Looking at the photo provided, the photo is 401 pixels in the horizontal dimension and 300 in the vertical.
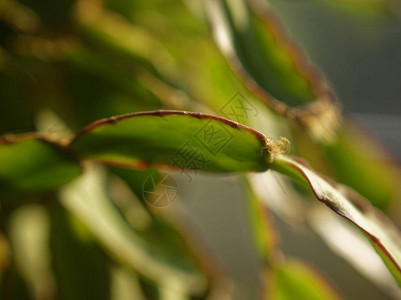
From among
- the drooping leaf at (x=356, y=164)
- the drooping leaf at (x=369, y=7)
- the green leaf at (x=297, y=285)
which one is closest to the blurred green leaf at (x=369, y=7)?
the drooping leaf at (x=369, y=7)

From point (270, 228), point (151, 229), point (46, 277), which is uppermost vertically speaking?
point (270, 228)

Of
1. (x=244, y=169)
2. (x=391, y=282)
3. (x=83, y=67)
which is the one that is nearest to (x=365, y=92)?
(x=391, y=282)

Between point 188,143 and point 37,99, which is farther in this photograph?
point 37,99

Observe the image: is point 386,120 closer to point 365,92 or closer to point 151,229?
point 365,92

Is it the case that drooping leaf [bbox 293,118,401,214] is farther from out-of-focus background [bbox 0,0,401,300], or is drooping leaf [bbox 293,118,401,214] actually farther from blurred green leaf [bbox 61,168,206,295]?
blurred green leaf [bbox 61,168,206,295]

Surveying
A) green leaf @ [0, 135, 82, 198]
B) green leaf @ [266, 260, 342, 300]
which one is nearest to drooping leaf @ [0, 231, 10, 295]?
green leaf @ [0, 135, 82, 198]

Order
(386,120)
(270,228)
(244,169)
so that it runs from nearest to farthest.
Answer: (244,169)
(270,228)
(386,120)

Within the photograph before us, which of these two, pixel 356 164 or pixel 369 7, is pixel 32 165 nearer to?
pixel 356 164
